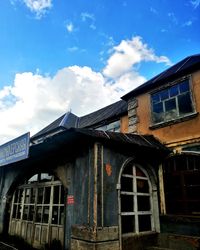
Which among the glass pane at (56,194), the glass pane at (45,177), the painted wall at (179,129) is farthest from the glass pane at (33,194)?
the painted wall at (179,129)

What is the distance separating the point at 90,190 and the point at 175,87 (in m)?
5.14

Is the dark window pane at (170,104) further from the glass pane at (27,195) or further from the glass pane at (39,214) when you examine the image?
the glass pane at (27,195)

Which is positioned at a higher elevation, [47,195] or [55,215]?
[47,195]

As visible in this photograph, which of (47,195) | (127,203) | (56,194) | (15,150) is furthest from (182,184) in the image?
(15,150)

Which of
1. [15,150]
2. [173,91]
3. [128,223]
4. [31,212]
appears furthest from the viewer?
[31,212]

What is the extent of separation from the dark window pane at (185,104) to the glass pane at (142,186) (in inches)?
112

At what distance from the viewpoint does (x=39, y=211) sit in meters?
9.09

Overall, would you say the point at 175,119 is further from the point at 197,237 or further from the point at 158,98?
the point at 197,237

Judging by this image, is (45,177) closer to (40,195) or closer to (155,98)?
(40,195)

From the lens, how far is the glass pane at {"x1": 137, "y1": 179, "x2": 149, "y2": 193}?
7594mm

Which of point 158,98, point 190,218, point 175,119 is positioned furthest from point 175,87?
point 190,218

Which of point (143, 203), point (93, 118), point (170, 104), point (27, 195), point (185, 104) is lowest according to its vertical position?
point (143, 203)

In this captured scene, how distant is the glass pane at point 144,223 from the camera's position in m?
7.17

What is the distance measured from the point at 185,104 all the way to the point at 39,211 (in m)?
7.17
